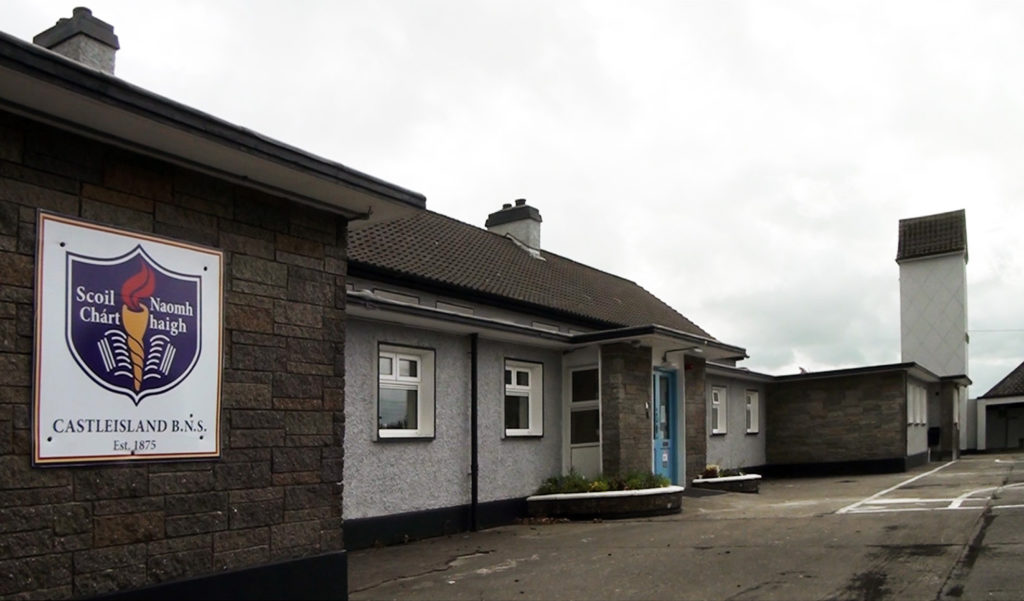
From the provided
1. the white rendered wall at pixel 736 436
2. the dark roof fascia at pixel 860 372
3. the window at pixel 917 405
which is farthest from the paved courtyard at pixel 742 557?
the window at pixel 917 405

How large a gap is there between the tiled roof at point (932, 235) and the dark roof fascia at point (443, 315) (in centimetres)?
2696

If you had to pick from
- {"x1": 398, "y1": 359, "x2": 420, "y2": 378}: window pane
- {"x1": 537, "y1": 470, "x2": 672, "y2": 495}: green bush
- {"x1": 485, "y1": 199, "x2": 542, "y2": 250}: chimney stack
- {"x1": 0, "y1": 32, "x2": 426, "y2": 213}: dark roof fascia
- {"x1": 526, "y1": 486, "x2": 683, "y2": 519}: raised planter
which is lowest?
{"x1": 526, "y1": 486, "x2": 683, "y2": 519}: raised planter

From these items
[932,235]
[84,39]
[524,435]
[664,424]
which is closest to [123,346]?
[84,39]

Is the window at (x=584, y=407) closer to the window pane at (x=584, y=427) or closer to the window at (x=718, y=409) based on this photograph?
the window pane at (x=584, y=427)

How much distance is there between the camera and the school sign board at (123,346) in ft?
17.9

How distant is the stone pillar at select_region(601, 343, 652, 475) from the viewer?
15.1 m

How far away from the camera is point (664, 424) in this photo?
17516mm

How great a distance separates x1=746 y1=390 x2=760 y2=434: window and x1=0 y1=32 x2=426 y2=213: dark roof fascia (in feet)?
62.0

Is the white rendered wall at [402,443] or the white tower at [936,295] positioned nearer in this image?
the white rendered wall at [402,443]

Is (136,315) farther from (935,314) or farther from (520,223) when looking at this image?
(935,314)

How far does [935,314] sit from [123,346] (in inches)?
1413

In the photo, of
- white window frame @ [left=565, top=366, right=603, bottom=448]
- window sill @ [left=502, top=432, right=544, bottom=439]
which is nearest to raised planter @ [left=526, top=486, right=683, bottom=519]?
window sill @ [left=502, top=432, right=544, bottom=439]

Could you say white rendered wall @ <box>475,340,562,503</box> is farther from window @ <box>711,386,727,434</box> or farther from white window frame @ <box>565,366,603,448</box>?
window @ <box>711,386,727,434</box>

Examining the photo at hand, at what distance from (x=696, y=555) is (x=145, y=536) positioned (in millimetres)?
5815
